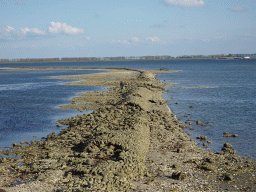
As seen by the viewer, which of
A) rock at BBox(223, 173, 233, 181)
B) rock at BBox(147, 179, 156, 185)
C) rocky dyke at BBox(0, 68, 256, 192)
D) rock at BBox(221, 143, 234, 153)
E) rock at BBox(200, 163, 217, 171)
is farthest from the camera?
rock at BBox(221, 143, 234, 153)

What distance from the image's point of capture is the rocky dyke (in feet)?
56.0

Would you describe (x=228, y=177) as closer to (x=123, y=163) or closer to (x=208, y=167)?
(x=208, y=167)

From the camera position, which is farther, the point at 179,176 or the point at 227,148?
the point at 227,148

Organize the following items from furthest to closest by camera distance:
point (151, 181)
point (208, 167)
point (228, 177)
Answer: point (208, 167) → point (228, 177) → point (151, 181)

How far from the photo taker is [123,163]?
1902cm

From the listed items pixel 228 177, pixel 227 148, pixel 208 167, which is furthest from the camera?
pixel 227 148

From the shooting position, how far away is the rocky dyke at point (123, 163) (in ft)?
56.0

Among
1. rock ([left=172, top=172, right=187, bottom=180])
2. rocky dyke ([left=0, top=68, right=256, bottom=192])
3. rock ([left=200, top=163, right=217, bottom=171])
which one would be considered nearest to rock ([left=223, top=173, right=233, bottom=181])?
rocky dyke ([left=0, top=68, right=256, bottom=192])

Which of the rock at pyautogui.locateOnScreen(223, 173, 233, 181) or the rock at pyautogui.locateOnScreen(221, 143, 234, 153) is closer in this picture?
the rock at pyautogui.locateOnScreen(223, 173, 233, 181)

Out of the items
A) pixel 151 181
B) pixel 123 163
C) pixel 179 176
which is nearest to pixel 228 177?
pixel 179 176

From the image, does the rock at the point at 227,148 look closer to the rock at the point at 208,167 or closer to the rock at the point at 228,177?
the rock at the point at 208,167

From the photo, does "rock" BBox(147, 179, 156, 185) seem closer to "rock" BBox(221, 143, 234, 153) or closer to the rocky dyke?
the rocky dyke

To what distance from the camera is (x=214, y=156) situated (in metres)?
22.6

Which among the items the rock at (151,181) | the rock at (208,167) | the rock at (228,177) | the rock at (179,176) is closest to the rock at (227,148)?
the rock at (208,167)
